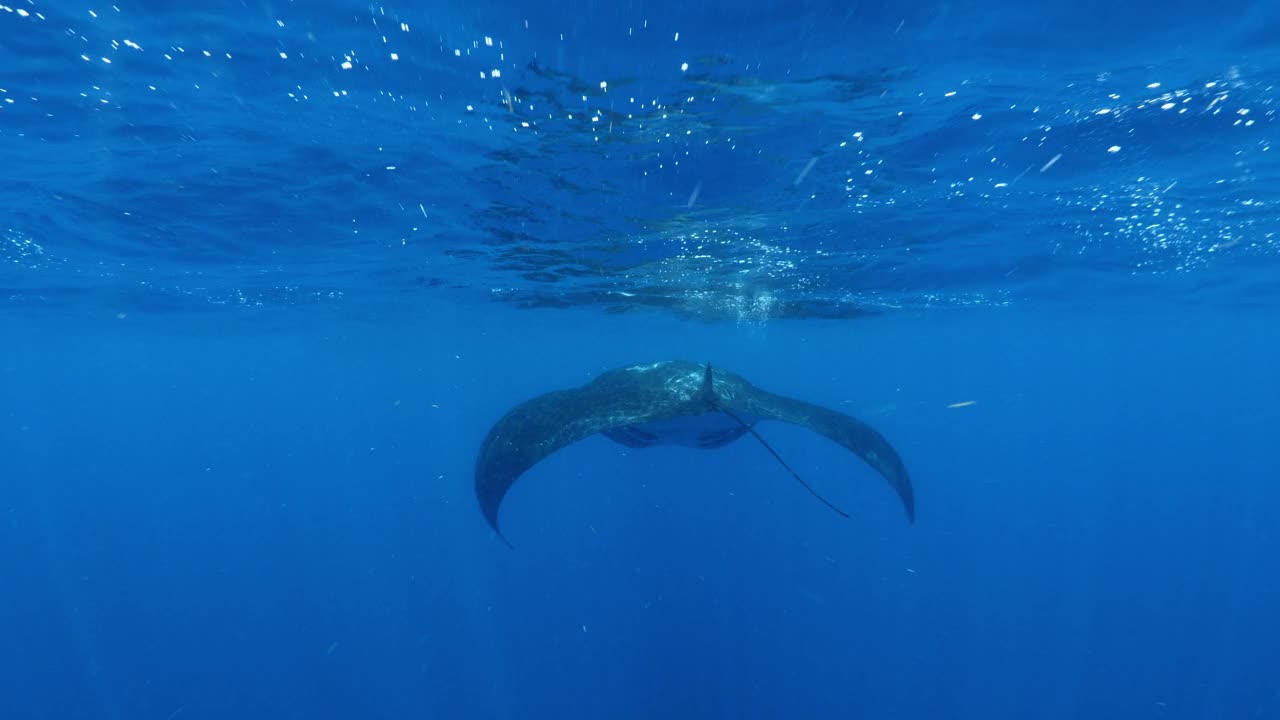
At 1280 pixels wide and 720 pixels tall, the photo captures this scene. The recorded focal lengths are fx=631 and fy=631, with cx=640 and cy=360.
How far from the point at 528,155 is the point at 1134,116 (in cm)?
1013

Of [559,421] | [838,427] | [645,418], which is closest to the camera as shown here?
[645,418]

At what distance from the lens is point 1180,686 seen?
70.8 feet

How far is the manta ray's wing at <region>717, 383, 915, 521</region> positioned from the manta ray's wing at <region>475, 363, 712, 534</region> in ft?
2.27

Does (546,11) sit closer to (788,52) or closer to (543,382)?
(788,52)

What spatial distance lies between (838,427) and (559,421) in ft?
12.3

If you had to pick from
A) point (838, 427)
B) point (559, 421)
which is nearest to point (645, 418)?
point (559, 421)

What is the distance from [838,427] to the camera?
8.44m

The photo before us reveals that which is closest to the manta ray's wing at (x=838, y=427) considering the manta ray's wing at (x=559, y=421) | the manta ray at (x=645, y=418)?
the manta ray at (x=645, y=418)

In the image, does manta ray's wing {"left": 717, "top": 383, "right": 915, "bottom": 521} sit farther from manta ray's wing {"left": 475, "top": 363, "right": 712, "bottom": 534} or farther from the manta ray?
manta ray's wing {"left": 475, "top": 363, "right": 712, "bottom": 534}

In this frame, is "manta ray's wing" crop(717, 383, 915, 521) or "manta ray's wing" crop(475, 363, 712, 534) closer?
"manta ray's wing" crop(475, 363, 712, 534)

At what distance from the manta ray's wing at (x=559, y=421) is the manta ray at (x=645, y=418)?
0.01m

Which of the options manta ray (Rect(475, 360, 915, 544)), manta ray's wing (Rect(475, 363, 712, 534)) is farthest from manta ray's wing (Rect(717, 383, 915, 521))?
manta ray's wing (Rect(475, 363, 712, 534))

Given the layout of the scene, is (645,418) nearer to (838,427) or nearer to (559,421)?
(559,421)

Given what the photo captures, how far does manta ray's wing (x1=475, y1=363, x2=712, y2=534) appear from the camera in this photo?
6.86 metres
